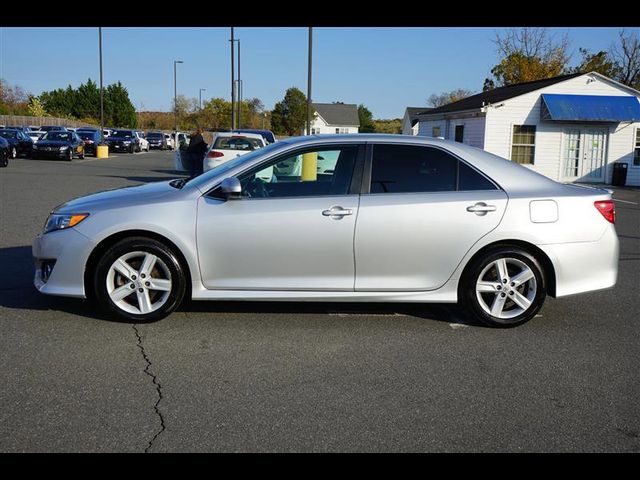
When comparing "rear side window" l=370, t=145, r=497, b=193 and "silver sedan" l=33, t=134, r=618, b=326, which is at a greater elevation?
"rear side window" l=370, t=145, r=497, b=193

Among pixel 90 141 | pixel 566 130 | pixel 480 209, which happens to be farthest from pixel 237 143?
pixel 90 141

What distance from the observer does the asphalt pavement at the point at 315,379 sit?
3.53 meters

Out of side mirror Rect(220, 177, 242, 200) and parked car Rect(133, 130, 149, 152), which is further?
parked car Rect(133, 130, 149, 152)

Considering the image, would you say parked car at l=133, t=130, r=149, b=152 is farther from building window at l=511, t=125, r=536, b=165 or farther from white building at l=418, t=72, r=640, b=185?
building window at l=511, t=125, r=536, b=165

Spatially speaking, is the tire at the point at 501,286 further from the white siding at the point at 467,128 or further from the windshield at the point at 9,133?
the windshield at the point at 9,133

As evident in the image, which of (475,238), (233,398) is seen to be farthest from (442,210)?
(233,398)

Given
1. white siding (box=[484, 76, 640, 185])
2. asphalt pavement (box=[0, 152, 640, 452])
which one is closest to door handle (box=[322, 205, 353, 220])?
asphalt pavement (box=[0, 152, 640, 452])

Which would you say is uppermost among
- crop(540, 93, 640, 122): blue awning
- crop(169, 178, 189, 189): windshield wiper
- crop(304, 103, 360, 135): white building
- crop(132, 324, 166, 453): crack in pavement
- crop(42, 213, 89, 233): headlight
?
crop(304, 103, 360, 135): white building

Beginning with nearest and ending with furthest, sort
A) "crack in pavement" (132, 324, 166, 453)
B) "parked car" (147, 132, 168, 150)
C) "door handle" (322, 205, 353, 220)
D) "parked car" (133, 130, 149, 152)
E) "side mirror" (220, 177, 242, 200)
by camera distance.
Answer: "crack in pavement" (132, 324, 166, 453) → "side mirror" (220, 177, 242, 200) → "door handle" (322, 205, 353, 220) → "parked car" (133, 130, 149, 152) → "parked car" (147, 132, 168, 150)

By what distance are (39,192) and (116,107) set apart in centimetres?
6974

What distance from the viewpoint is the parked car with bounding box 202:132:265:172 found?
1666cm

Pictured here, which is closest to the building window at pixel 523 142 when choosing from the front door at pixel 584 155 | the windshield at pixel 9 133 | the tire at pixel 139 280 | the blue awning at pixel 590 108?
the blue awning at pixel 590 108

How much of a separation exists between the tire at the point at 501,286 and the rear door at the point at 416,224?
199mm

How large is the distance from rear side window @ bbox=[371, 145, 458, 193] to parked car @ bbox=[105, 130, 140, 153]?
4406cm
